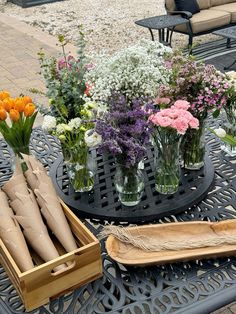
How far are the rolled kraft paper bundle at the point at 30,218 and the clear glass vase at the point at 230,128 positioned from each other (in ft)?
3.08

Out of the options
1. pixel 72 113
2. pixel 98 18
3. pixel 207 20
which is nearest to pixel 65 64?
pixel 72 113

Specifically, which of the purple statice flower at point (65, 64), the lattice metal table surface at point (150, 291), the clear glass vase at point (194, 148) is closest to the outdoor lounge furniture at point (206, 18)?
the clear glass vase at point (194, 148)

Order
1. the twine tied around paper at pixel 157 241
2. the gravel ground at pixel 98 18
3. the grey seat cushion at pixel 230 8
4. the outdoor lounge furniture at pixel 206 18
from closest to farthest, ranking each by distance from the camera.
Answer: the twine tied around paper at pixel 157 241
the outdoor lounge furniture at pixel 206 18
the grey seat cushion at pixel 230 8
the gravel ground at pixel 98 18

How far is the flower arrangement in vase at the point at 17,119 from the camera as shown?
156 cm

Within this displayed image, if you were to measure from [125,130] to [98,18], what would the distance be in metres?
6.75

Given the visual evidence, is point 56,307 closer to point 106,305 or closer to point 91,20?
point 106,305

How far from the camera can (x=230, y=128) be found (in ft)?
6.32

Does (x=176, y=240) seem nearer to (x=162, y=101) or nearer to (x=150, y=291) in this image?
(x=150, y=291)

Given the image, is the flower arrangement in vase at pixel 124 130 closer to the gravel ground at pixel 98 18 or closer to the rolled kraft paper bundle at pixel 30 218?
the rolled kraft paper bundle at pixel 30 218

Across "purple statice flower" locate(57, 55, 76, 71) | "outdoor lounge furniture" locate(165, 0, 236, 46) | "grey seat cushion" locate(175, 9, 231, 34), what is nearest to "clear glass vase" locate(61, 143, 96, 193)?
"purple statice flower" locate(57, 55, 76, 71)

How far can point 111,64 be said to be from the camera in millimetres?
1581

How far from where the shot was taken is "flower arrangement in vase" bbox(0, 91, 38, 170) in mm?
1558

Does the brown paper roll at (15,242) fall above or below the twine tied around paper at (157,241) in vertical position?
above

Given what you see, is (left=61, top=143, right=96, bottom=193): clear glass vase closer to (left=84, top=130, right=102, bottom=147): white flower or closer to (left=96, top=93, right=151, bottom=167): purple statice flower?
(left=84, top=130, right=102, bottom=147): white flower
